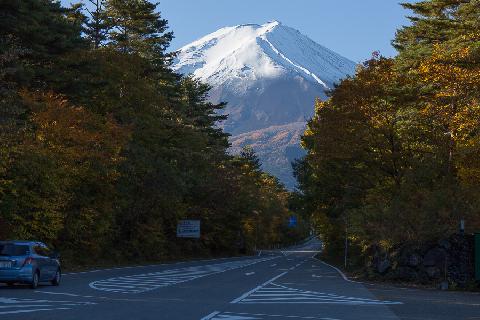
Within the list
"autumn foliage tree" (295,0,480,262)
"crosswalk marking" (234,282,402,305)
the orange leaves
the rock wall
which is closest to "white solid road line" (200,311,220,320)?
"crosswalk marking" (234,282,402,305)

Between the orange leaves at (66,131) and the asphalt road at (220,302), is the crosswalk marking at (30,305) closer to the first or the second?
the asphalt road at (220,302)

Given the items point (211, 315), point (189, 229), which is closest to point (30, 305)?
point (211, 315)

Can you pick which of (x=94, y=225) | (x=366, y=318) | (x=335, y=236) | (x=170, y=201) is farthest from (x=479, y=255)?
(x=335, y=236)

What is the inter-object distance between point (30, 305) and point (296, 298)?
749cm

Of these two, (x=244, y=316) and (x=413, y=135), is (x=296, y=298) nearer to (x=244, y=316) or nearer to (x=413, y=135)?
(x=244, y=316)

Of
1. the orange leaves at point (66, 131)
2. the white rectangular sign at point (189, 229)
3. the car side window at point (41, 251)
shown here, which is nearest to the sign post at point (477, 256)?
the car side window at point (41, 251)

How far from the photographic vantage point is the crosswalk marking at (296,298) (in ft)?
60.1

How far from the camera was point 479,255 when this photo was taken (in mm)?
24703

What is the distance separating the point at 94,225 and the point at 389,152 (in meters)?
17.1

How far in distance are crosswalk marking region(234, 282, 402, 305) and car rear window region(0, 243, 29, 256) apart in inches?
270

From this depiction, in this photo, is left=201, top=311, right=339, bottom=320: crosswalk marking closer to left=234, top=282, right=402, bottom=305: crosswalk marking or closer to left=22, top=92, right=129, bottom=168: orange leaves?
left=234, top=282, right=402, bottom=305: crosswalk marking

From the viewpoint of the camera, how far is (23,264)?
20500mm

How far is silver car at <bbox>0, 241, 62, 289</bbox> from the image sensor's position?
66.9ft

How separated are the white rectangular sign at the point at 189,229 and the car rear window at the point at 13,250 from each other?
136ft
